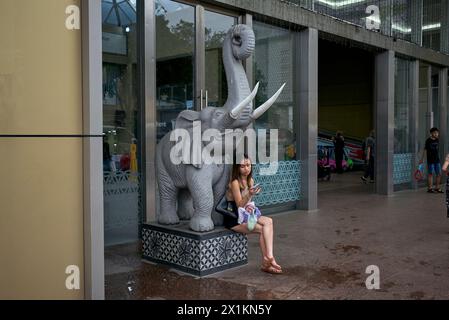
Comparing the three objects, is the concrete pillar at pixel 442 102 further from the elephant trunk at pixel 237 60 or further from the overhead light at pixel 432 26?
the elephant trunk at pixel 237 60

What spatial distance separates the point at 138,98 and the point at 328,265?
12.6ft

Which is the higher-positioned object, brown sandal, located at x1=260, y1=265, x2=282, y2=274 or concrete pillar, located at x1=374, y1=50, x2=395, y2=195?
concrete pillar, located at x1=374, y1=50, x2=395, y2=195

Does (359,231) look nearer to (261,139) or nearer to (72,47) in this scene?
(261,139)

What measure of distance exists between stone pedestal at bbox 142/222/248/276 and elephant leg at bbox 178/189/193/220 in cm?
18

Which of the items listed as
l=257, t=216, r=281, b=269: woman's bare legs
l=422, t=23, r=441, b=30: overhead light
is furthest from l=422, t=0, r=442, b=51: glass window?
l=257, t=216, r=281, b=269: woman's bare legs

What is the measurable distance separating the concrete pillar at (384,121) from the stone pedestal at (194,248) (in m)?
7.58

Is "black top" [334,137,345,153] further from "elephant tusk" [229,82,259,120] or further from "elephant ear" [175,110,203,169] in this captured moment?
"elephant tusk" [229,82,259,120]

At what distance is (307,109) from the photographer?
9859 millimetres

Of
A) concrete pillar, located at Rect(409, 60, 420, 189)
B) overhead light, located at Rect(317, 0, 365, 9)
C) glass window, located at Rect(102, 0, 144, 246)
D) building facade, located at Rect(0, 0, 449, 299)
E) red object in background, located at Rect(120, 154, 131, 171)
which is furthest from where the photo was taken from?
concrete pillar, located at Rect(409, 60, 420, 189)

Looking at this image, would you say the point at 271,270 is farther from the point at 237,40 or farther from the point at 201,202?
the point at 237,40

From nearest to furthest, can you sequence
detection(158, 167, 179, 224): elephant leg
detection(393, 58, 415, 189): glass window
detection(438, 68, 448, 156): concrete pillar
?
detection(158, 167, 179, 224): elephant leg → detection(393, 58, 415, 189): glass window → detection(438, 68, 448, 156): concrete pillar

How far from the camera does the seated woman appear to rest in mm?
5340

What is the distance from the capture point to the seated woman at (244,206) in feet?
17.5
